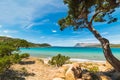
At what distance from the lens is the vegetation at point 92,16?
13.6 m

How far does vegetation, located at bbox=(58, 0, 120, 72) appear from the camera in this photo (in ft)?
44.7

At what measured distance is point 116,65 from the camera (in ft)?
48.8

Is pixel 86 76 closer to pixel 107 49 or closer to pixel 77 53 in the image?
pixel 107 49

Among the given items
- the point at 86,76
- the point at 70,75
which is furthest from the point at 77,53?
the point at 70,75

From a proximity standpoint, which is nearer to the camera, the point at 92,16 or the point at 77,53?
the point at 92,16

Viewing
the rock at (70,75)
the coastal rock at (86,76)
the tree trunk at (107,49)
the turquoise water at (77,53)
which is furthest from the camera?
the turquoise water at (77,53)

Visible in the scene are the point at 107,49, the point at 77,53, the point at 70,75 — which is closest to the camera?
the point at 70,75

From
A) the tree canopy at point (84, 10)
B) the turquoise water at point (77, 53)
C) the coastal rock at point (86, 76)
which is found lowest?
the coastal rock at point (86, 76)

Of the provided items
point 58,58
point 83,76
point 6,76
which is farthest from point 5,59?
point 58,58

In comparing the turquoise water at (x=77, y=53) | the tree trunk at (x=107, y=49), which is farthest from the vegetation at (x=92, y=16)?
the turquoise water at (x=77, y=53)

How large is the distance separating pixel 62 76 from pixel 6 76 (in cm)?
400

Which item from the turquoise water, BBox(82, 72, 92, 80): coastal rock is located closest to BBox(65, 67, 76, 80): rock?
BBox(82, 72, 92, 80): coastal rock

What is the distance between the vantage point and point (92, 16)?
578 inches

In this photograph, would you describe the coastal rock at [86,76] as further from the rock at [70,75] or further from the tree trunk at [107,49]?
the tree trunk at [107,49]
